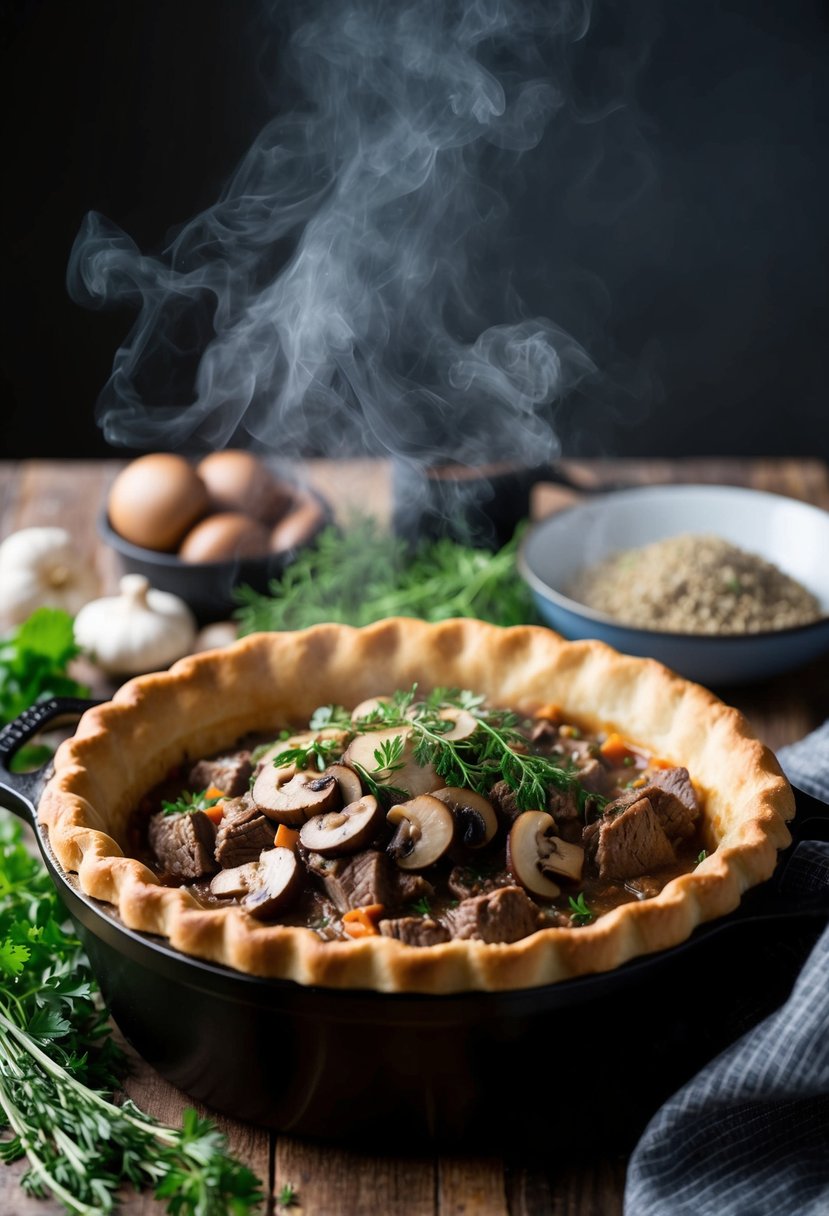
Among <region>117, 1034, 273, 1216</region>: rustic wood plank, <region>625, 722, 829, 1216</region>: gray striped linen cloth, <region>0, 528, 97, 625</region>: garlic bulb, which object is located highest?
<region>625, 722, 829, 1216</region>: gray striped linen cloth

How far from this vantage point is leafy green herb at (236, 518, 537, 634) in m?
5.26

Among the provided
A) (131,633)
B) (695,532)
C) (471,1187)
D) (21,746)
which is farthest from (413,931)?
(695,532)

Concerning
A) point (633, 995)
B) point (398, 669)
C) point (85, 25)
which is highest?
point (85, 25)

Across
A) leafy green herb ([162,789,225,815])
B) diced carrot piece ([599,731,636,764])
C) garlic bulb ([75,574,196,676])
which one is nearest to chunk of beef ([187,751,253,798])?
leafy green herb ([162,789,225,815])

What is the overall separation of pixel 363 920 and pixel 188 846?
1.84 ft

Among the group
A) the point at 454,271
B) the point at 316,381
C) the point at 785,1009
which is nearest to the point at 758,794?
the point at 785,1009

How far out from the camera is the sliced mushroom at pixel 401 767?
3.29m

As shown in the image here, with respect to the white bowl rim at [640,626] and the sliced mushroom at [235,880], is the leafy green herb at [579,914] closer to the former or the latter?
the sliced mushroom at [235,880]

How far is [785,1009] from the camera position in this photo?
9.25 feet

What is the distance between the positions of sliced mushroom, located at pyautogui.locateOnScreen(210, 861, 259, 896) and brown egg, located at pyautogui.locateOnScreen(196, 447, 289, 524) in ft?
8.99

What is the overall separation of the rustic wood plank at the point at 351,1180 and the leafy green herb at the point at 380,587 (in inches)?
96.8

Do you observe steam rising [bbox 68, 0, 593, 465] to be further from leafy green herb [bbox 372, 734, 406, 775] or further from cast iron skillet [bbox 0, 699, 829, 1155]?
cast iron skillet [bbox 0, 699, 829, 1155]

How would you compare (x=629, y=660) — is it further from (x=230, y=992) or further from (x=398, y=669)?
(x=230, y=992)

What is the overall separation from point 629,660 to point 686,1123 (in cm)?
154
